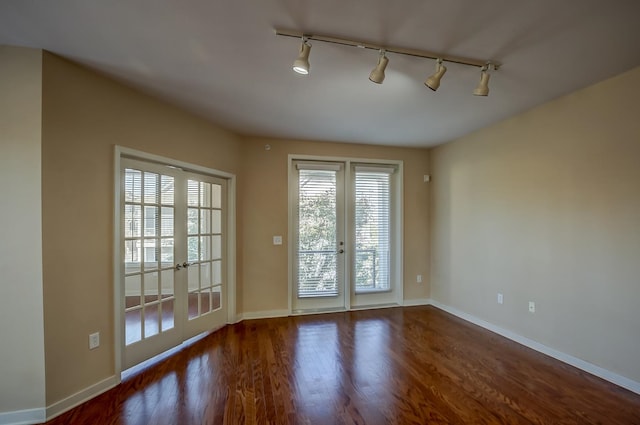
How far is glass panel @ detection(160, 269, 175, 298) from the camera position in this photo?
3.08m

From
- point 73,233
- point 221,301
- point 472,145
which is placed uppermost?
point 472,145

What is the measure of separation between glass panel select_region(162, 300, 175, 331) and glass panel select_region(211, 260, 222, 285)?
0.67 metres

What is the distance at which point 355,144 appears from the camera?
15.3 ft

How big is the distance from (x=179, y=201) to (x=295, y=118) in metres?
1.61

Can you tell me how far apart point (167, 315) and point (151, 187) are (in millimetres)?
1342

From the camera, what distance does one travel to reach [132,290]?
2.77m

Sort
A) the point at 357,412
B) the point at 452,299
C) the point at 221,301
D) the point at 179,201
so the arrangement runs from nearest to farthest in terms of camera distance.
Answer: the point at 357,412
the point at 179,201
the point at 221,301
the point at 452,299

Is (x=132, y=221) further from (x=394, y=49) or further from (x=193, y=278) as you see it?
(x=394, y=49)

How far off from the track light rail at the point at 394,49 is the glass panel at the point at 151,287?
2486 mm

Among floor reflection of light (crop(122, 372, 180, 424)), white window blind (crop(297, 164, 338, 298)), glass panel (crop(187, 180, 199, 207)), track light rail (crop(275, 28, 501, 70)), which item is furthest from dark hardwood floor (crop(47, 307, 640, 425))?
track light rail (crop(275, 28, 501, 70))

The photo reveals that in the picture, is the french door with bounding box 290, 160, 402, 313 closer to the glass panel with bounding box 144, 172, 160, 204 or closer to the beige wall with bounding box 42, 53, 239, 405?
the glass panel with bounding box 144, 172, 160, 204

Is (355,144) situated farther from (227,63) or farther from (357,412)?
(357,412)

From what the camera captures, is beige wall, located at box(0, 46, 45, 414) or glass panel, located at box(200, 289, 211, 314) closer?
beige wall, located at box(0, 46, 45, 414)

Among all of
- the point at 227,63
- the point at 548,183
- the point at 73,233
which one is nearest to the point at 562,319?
the point at 548,183
